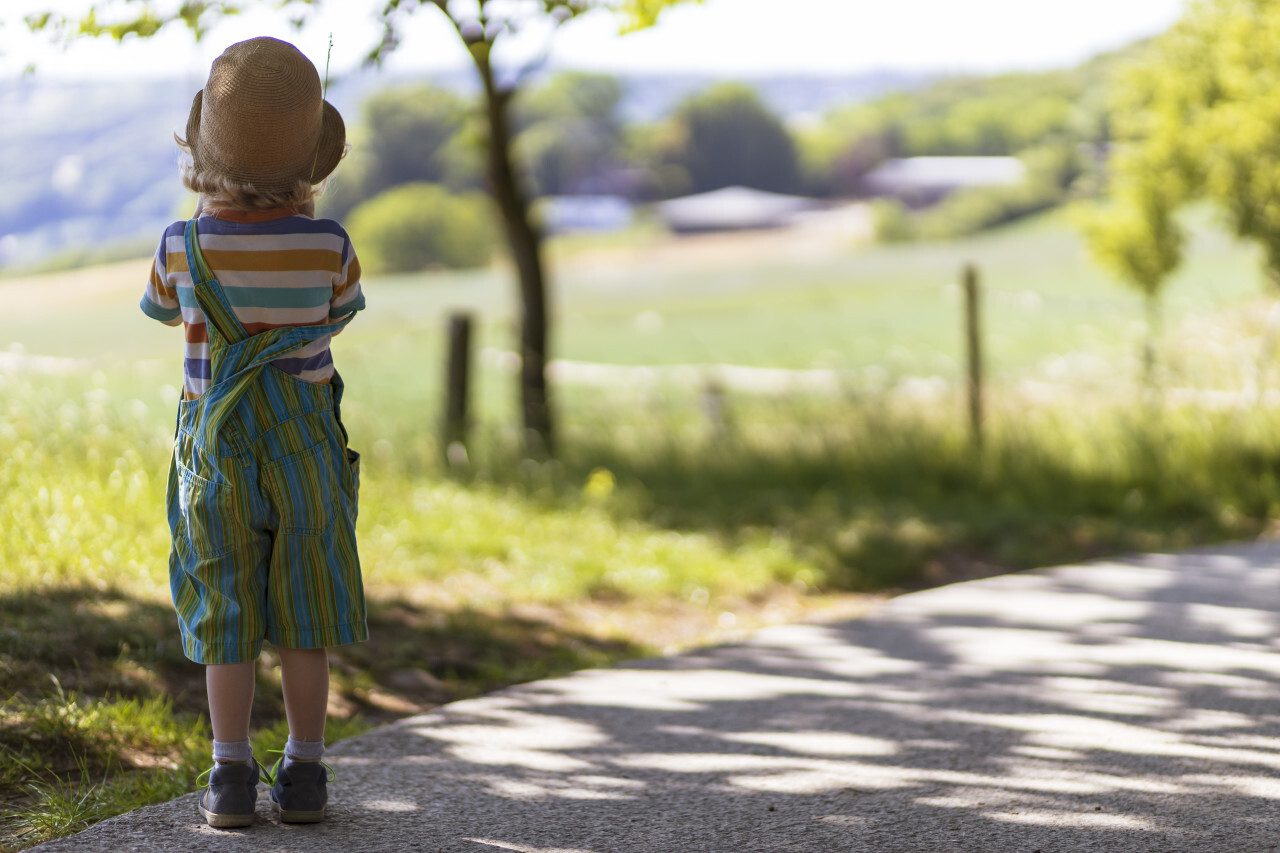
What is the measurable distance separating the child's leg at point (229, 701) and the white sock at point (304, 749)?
0.11m

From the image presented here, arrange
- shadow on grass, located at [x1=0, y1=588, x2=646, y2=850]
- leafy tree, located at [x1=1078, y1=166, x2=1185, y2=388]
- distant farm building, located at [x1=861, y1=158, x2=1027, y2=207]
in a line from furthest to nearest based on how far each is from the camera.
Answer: distant farm building, located at [x1=861, y1=158, x2=1027, y2=207] → leafy tree, located at [x1=1078, y1=166, x2=1185, y2=388] → shadow on grass, located at [x1=0, y1=588, x2=646, y2=850]

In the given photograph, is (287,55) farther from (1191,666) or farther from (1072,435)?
(1072,435)

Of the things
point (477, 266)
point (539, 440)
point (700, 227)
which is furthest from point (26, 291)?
point (539, 440)

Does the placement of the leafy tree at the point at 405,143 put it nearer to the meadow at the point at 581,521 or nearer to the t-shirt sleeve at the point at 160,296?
the meadow at the point at 581,521

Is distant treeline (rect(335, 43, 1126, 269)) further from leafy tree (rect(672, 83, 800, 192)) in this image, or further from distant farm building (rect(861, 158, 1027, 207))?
distant farm building (rect(861, 158, 1027, 207))

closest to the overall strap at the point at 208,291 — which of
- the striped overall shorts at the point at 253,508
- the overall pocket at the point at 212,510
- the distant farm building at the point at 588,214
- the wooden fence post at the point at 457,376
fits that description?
the striped overall shorts at the point at 253,508

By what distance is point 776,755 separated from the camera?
317 cm

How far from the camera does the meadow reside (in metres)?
3.57

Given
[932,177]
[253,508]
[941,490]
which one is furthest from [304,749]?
[932,177]

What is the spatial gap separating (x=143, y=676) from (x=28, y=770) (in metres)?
0.70

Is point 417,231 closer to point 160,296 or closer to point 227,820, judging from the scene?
point 160,296

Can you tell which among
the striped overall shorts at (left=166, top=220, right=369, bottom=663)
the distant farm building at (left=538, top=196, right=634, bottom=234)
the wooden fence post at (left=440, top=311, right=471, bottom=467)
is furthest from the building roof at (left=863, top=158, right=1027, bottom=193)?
the striped overall shorts at (left=166, top=220, right=369, bottom=663)

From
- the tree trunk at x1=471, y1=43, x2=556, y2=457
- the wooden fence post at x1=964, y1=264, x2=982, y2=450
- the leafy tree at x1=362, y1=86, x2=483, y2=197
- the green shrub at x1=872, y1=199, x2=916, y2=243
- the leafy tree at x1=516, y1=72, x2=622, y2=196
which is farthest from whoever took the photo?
the leafy tree at x1=516, y1=72, x2=622, y2=196

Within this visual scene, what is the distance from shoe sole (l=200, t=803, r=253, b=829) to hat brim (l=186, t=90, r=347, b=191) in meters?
1.28
